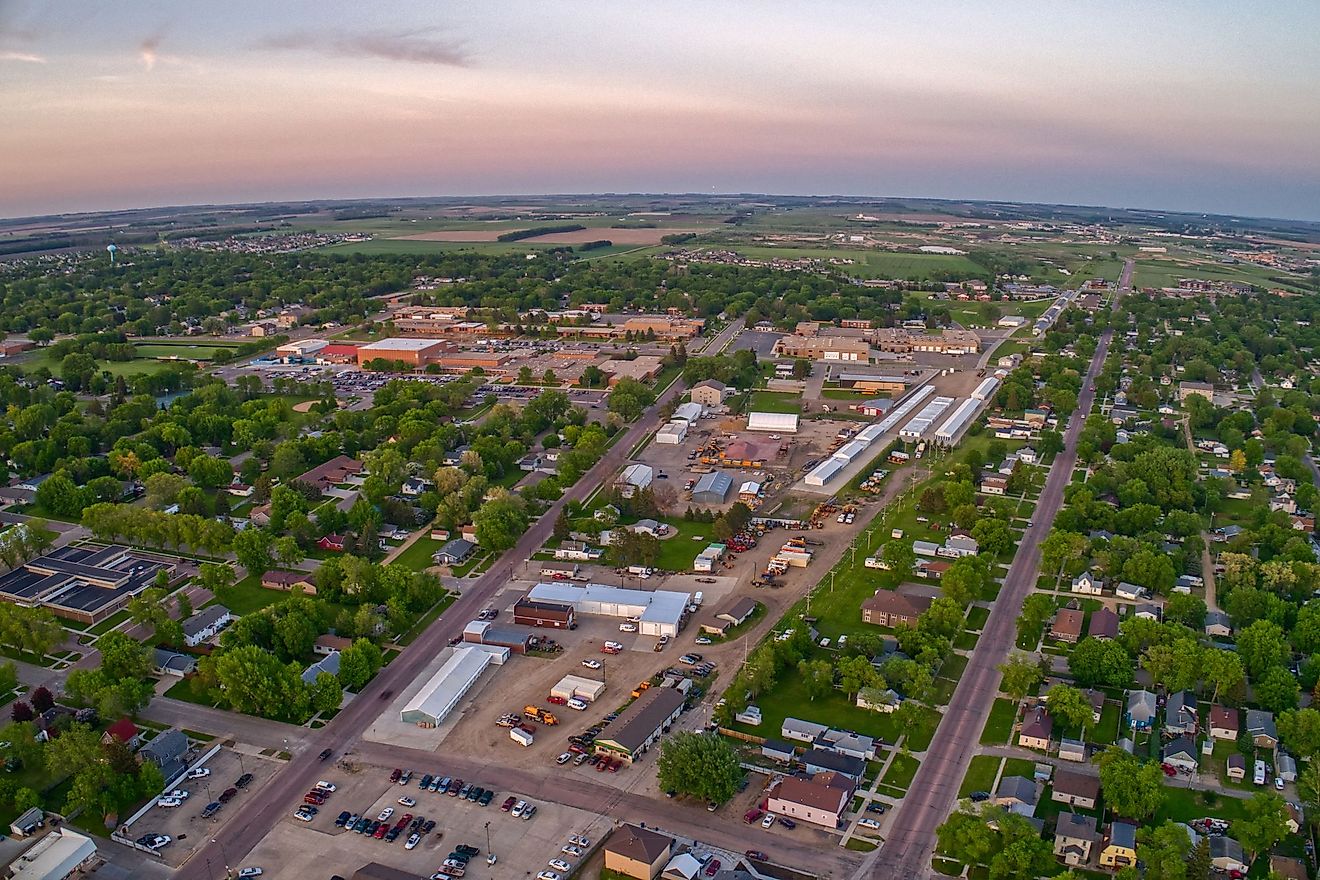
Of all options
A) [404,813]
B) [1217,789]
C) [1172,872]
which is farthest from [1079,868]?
[404,813]

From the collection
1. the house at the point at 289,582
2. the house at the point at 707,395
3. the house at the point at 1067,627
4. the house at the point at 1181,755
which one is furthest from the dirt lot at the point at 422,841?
the house at the point at 707,395

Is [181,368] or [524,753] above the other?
[181,368]

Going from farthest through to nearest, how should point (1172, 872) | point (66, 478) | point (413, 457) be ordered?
point (413, 457) → point (66, 478) → point (1172, 872)

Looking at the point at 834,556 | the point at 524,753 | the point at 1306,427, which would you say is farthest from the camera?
the point at 1306,427

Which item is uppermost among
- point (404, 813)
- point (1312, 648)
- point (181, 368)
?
point (181, 368)

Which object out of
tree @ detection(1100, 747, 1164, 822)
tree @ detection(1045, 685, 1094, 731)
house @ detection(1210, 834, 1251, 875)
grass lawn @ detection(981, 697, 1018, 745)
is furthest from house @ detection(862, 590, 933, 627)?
house @ detection(1210, 834, 1251, 875)

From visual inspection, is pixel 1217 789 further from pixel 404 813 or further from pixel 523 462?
pixel 523 462

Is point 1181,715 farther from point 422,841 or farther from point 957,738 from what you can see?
point 422,841
